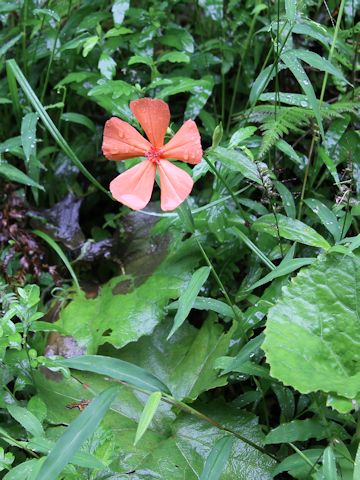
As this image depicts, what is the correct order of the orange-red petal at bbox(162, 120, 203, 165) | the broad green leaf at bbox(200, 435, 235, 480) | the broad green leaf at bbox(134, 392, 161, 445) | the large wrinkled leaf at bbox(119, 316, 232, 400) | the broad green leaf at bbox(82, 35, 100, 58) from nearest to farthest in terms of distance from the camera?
the broad green leaf at bbox(134, 392, 161, 445)
the broad green leaf at bbox(200, 435, 235, 480)
the orange-red petal at bbox(162, 120, 203, 165)
the large wrinkled leaf at bbox(119, 316, 232, 400)
the broad green leaf at bbox(82, 35, 100, 58)

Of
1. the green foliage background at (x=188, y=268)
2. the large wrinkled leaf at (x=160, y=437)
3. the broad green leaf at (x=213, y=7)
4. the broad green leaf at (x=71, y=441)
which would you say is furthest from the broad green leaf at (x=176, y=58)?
the broad green leaf at (x=71, y=441)

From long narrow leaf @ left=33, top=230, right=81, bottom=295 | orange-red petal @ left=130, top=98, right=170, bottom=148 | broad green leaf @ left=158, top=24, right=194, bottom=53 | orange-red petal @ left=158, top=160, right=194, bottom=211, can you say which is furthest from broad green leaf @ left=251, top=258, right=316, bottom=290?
broad green leaf @ left=158, top=24, right=194, bottom=53

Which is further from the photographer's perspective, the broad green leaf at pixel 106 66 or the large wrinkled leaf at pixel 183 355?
the broad green leaf at pixel 106 66

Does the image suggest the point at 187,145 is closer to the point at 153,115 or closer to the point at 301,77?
the point at 153,115

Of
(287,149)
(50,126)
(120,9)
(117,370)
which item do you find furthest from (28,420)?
(120,9)

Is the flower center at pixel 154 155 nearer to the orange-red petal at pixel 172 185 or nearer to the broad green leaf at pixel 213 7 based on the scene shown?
the orange-red petal at pixel 172 185

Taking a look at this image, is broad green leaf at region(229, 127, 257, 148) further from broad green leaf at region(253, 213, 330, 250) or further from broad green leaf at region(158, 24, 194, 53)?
broad green leaf at region(158, 24, 194, 53)

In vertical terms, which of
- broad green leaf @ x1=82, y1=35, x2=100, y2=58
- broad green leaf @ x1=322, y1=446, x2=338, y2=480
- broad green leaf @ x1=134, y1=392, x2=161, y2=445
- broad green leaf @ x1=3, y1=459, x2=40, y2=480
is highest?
broad green leaf @ x1=82, y1=35, x2=100, y2=58
